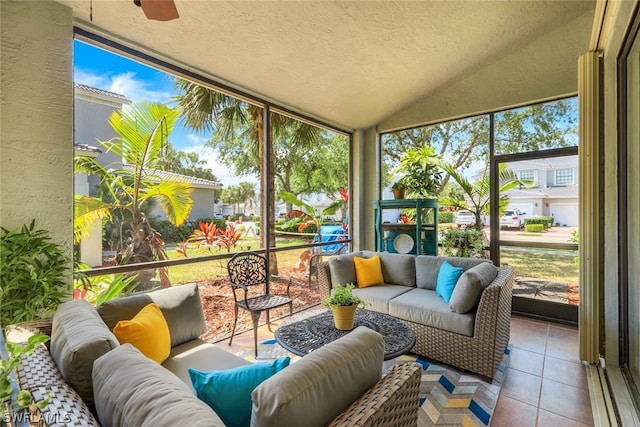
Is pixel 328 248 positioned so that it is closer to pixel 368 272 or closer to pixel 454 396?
pixel 368 272

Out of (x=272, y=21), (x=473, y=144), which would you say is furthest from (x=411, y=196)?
(x=272, y=21)

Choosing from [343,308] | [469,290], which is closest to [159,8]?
[343,308]

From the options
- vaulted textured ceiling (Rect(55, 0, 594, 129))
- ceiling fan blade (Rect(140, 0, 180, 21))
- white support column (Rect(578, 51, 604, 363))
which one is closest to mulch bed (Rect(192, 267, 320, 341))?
vaulted textured ceiling (Rect(55, 0, 594, 129))

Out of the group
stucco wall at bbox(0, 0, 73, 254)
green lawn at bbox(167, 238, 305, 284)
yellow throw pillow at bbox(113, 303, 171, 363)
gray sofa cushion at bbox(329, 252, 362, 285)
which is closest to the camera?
yellow throw pillow at bbox(113, 303, 171, 363)

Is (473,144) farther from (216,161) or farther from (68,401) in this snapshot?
(68,401)

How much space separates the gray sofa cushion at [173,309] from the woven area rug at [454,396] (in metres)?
0.95

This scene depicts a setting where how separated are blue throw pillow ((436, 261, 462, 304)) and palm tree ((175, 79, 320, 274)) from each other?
6.70ft

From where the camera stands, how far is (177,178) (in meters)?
3.12

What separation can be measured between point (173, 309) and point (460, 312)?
89.1 inches

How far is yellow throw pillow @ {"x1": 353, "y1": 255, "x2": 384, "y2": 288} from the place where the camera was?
3.56 m

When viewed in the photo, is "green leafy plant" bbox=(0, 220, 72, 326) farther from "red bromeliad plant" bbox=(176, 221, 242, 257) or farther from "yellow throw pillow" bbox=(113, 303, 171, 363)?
"red bromeliad plant" bbox=(176, 221, 242, 257)

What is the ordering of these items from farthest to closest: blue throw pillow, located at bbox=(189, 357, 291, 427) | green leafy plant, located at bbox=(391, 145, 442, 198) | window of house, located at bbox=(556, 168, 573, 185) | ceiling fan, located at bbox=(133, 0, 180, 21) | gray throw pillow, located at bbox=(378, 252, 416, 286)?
green leafy plant, located at bbox=(391, 145, 442, 198), window of house, located at bbox=(556, 168, 573, 185), gray throw pillow, located at bbox=(378, 252, 416, 286), ceiling fan, located at bbox=(133, 0, 180, 21), blue throw pillow, located at bbox=(189, 357, 291, 427)

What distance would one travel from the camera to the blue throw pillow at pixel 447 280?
9.63 feet

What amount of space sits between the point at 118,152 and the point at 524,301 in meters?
4.93
